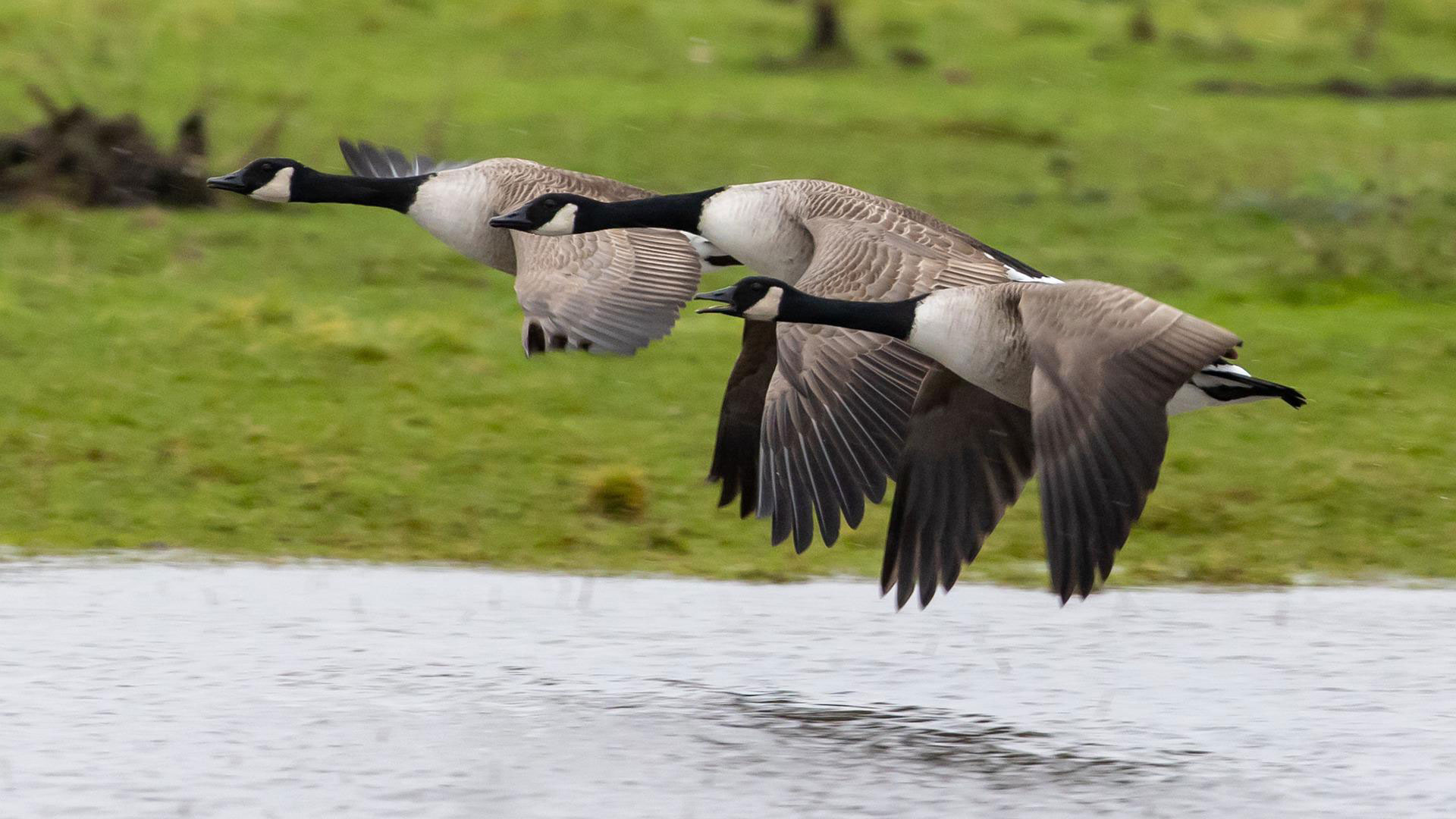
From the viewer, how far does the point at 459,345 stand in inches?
492

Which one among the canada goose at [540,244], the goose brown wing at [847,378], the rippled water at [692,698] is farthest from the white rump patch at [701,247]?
the rippled water at [692,698]

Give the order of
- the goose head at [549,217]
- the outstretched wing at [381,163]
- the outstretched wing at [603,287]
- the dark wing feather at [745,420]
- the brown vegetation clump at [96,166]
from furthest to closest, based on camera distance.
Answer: the brown vegetation clump at [96,166] < the outstretched wing at [381,163] < the dark wing feather at [745,420] < the goose head at [549,217] < the outstretched wing at [603,287]

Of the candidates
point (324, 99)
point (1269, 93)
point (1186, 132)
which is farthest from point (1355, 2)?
point (324, 99)

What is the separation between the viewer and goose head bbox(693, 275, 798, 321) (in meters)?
7.16

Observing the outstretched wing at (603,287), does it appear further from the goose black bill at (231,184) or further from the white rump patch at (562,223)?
the goose black bill at (231,184)

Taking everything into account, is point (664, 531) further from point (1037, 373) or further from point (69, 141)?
point (69, 141)

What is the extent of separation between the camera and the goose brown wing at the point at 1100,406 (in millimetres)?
6051

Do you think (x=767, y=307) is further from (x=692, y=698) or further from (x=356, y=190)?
(x=356, y=190)

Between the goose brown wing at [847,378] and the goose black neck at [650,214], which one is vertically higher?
the goose black neck at [650,214]

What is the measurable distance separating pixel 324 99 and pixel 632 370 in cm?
947

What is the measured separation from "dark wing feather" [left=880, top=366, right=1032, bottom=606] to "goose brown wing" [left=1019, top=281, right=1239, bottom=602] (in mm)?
628

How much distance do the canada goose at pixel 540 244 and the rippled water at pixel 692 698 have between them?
103 cm

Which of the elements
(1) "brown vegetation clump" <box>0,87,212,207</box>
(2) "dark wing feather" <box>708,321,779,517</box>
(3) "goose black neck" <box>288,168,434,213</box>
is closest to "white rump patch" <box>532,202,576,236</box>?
(3) "goose black neck" <box>288,168,434,213</box>

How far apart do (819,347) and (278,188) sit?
2.66 m
